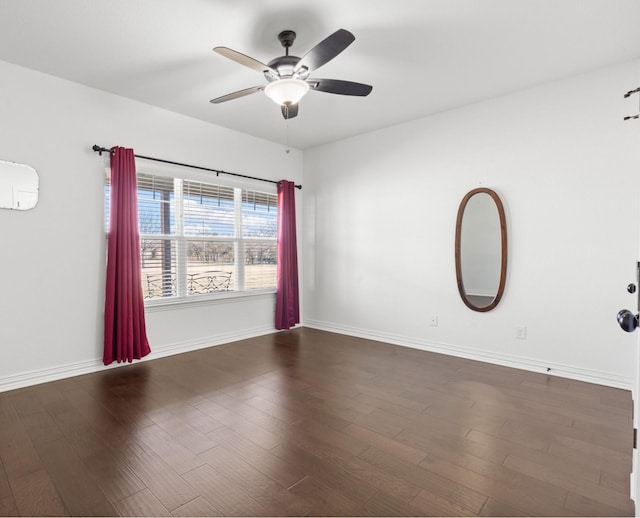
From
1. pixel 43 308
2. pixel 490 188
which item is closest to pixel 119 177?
pixel 43 308

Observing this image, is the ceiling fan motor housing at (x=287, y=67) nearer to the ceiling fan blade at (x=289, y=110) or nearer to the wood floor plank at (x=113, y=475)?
the ceiling fan blade at (x=289, y=110)

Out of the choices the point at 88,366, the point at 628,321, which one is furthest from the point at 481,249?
the point at 88,366

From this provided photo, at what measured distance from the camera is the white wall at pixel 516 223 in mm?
3082

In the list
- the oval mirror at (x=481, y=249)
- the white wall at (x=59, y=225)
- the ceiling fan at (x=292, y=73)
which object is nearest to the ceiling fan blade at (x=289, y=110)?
the ceiling fan at (x=292, y=73)

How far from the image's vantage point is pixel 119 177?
3.55 m

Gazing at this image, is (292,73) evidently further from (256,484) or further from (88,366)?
(88,366)

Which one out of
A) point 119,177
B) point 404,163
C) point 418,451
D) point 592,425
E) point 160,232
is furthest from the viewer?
point 404,163

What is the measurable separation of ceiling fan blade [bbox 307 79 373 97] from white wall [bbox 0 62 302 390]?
5.71ft

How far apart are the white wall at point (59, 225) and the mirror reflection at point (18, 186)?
0.06 m

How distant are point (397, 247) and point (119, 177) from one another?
3.16m

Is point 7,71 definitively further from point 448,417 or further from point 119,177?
point 448,417

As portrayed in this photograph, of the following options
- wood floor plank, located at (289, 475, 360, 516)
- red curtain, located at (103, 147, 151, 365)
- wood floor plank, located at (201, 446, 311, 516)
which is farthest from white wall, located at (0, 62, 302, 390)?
wood floor plank, located at (289, 475, 360, 516)

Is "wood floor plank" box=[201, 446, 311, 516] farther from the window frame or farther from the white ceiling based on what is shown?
the white ceiling

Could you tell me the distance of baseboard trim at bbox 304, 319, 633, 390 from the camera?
3.10 meters
